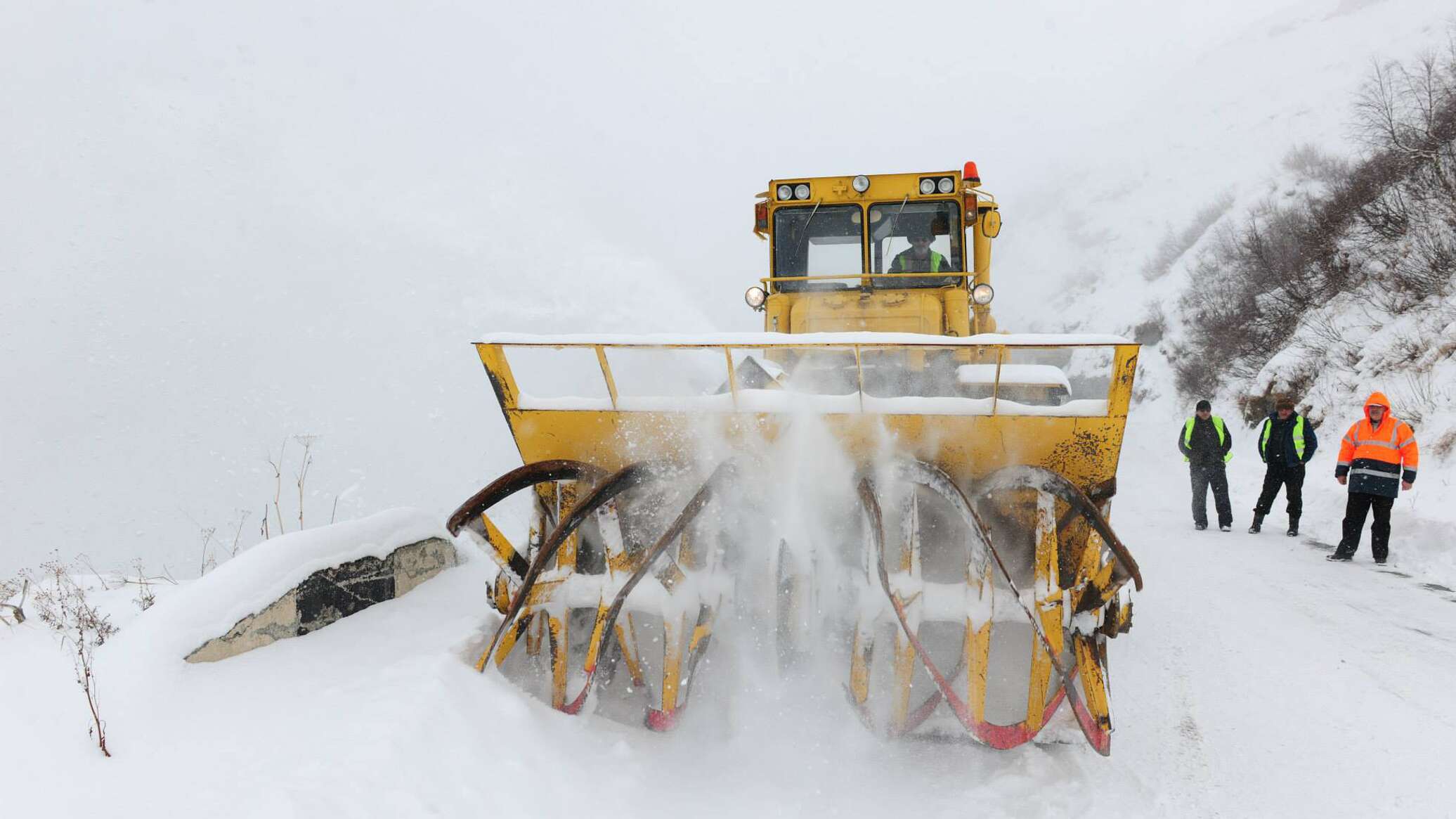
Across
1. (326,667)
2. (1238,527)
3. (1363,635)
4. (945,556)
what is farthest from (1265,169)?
(326,667)

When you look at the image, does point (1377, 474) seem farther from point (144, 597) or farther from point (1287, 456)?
point (144, 597)

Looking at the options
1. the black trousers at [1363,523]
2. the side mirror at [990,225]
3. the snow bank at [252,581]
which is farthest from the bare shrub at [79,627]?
the black trousers at [1363,523]

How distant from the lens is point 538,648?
3607mm

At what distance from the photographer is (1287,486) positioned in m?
7.91

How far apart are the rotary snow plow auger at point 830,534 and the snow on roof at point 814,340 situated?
0.01 metres

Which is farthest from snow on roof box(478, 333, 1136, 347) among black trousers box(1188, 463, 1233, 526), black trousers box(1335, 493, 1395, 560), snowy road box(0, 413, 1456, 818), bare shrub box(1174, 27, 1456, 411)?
bare shrub box(1174, 27, 1456, 411)

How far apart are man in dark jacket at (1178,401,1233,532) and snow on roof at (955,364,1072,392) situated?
5.74m

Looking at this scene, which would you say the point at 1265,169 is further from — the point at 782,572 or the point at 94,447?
the point at 94,447

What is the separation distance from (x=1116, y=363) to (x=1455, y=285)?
499 inches

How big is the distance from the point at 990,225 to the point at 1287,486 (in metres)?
4.84

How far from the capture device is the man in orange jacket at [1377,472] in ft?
20.5

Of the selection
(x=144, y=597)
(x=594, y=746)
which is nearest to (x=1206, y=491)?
(x=594, y=746)

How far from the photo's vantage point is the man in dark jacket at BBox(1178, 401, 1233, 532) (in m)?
8.52

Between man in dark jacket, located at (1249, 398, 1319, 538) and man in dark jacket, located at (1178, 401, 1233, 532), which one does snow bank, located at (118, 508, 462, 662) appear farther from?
man in dark jacket, located at (1178, 401, 1233, 532)
